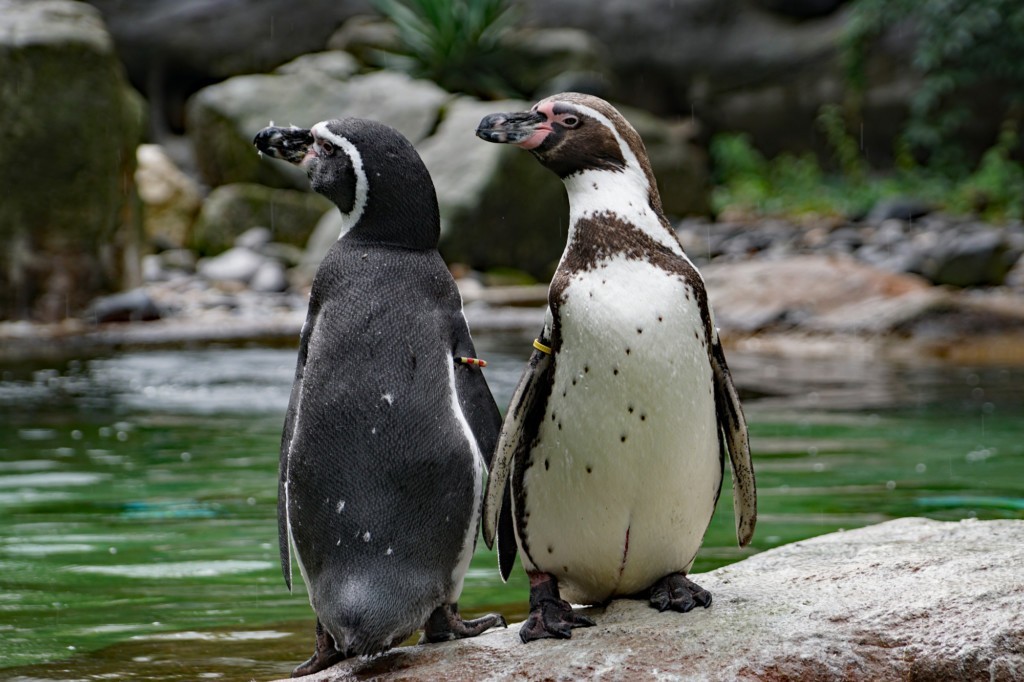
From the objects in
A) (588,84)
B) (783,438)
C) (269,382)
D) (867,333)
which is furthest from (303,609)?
(588,84)

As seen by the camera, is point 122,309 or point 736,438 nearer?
point 736,438

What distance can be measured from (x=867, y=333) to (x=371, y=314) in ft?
25.6

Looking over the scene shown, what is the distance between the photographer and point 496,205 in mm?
14250

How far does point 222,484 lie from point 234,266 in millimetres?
8796

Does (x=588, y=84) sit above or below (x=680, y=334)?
below

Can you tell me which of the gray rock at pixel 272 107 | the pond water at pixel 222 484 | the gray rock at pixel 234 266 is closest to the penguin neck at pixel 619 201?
the pond water at pixel 222 484

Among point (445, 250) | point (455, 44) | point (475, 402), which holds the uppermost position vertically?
point (475, 402)

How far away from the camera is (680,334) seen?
2.64m

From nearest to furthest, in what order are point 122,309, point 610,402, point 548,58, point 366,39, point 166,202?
point 610,402 → point 122,309 → point 166,202 → point 548,58 → point 366,39

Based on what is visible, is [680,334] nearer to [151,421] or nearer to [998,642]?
[998,642]

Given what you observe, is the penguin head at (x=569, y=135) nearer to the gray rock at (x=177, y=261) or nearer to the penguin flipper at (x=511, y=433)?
the penguin flipper at (x=511, y=433)

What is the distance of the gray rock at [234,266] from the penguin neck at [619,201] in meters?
11.7

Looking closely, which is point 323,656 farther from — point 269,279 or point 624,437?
point 269,279

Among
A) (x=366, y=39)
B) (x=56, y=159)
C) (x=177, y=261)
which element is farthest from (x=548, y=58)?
(x=56, y=159)
